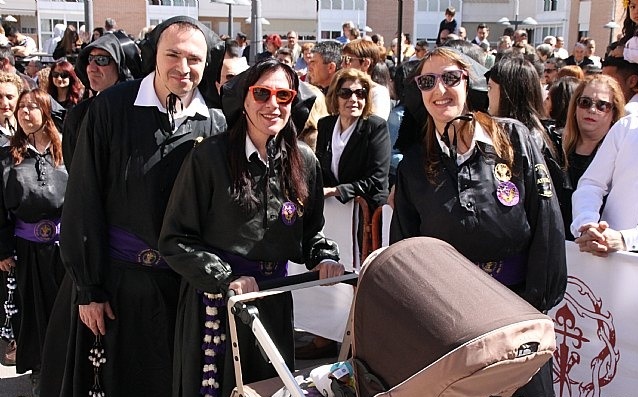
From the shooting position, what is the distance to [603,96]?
14.8 feet

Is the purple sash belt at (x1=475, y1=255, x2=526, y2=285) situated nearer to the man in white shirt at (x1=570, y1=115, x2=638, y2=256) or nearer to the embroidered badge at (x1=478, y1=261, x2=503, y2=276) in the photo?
the embroidered badge at (x1=478, y1=261, x2=503, y2=276)

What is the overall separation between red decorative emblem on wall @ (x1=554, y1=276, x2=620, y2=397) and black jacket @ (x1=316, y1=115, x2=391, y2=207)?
5.49 feet

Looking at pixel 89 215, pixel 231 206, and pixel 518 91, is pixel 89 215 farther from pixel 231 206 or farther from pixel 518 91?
pixel 518 91

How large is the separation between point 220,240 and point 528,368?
4.73 ft

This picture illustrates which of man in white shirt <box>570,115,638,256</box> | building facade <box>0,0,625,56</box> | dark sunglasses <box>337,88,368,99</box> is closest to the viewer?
man in white shirt <box>570,115,638,256</box>

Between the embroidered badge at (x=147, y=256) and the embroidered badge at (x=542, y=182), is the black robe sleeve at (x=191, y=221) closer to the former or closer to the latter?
the embroidered badge at (x=147, y=256)

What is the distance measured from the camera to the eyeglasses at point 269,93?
9.98 feet

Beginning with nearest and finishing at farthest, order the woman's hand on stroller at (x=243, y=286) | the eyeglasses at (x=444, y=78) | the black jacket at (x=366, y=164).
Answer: the woman's hand on stroller at (x=243, y=286) → the eyeglasses at (x=444, y=78) → the black jacket at (x=366, y=164)

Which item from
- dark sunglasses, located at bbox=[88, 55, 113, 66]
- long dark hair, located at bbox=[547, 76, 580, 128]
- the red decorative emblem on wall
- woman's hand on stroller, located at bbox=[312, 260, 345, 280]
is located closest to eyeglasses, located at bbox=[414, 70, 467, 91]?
woman's hand on stroller, located at bbox=[312, 260, 345, 280]

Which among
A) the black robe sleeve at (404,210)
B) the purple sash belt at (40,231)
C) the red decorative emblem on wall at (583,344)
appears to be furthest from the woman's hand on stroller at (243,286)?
the purple sash belt at (40,231)

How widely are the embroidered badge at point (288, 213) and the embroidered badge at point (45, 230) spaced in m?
2.31

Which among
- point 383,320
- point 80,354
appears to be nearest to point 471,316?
point 383,320

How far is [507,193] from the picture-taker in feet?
10.1

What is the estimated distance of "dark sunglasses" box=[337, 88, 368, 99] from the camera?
5.45 metres
